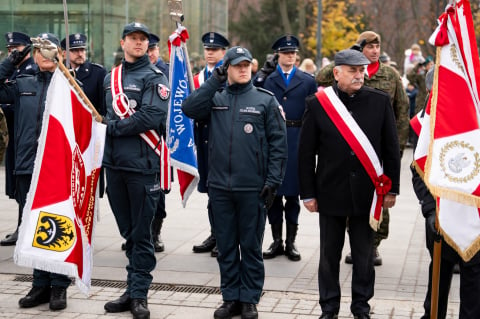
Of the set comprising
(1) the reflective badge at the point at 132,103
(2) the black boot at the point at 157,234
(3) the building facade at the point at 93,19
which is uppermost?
(3) the building facade at the point at 93,19

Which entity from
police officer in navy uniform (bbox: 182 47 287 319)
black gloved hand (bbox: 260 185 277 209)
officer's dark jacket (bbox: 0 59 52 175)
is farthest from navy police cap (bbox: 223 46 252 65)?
officer's dark jacket (bbox: 0 59 52 175)

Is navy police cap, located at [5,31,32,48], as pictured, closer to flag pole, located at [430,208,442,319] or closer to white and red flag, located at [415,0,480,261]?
white and red flag, located at [415,0,480,261]

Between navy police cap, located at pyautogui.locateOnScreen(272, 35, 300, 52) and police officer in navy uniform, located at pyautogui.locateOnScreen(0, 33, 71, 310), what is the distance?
8.36ft

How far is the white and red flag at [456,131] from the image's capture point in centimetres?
510

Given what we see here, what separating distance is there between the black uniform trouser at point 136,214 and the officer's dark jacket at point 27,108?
2.72 ft

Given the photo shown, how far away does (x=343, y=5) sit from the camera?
111 feet

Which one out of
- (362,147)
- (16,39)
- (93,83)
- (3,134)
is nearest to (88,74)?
(93,83)

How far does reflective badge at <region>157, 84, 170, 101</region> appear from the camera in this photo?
264 inches

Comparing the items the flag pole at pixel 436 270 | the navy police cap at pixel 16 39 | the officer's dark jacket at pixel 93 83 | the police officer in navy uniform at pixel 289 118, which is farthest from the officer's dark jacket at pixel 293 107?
the flag pole at pixel 436 270

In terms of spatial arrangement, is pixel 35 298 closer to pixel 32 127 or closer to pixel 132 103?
pixel 32 127

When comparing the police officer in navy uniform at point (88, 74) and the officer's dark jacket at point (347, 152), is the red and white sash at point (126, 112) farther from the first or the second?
the police officer in navy uniform at point (88, 74)

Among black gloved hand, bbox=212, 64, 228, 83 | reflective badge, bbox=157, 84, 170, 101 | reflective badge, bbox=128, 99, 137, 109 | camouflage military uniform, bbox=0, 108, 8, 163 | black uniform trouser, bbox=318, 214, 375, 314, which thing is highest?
black gloved hand, bbox=212, 64, 228, 83

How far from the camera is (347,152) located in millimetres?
6203

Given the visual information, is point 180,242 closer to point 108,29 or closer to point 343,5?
point 108,29
